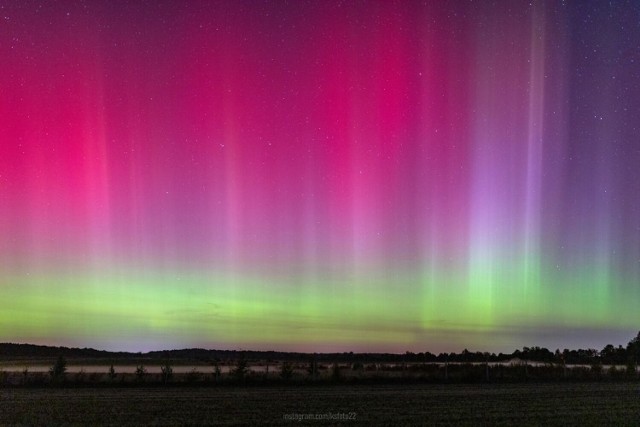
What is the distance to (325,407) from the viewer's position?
29797mm

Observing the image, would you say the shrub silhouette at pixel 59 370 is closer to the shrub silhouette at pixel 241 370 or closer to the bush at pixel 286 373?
the shrub silhouette at pixel 241 370

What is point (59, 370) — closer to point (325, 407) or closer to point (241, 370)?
point (241, 370)

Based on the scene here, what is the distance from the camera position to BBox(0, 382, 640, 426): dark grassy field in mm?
25000

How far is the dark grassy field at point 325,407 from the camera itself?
25.0m

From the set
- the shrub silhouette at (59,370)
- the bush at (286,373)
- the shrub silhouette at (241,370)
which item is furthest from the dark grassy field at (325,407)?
the bush at (286,373)

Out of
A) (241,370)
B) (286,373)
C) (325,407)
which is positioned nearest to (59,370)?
(241,370)

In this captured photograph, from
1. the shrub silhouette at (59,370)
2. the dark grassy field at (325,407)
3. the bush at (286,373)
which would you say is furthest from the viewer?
the bush at (286,373)

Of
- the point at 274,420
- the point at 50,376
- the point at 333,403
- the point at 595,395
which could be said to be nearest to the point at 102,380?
the point at 50,376

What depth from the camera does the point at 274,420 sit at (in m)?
24.8

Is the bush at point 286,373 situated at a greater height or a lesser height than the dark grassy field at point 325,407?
lesser

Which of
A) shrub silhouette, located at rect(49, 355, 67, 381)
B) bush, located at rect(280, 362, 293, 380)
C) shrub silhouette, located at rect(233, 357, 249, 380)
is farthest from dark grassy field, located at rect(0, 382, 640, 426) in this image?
bush, located at rect(280, 362, 293, 380)

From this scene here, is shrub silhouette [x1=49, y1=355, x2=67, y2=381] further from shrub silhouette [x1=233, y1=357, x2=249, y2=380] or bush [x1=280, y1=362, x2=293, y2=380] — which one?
bush [x1=280, y1=362, x2=293, y2=380]

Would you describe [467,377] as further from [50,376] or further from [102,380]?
[50,376]

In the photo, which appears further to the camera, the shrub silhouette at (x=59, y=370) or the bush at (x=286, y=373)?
the bush at (x=286, y=373)
